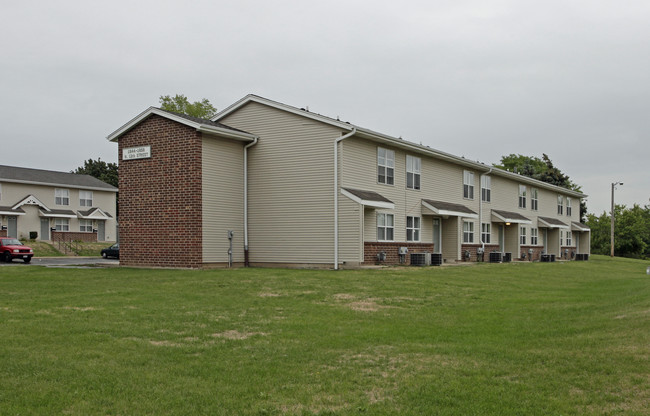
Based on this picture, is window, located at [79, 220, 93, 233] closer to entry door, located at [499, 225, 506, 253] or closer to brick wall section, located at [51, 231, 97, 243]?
brick wall section, located at [51, 231, 97, 243]

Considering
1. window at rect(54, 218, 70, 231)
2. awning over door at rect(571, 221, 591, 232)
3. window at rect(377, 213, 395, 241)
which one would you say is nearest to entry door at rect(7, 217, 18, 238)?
window at rect(54, 218, 70, 231)

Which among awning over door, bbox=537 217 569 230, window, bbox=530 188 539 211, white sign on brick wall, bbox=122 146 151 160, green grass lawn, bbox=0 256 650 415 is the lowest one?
green grass lawn, bbox=0 256 650 415

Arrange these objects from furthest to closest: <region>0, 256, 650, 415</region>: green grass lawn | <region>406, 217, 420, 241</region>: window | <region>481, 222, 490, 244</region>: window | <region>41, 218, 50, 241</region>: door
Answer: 1. <region>41, 218, 50, 241</region>: door
2. <region>481, 222, 490, 244</region>: window
3. <region>406, 217, 420, 241</region>: window
4. <region>0, 256, 650, 415</region>: green grass lawn

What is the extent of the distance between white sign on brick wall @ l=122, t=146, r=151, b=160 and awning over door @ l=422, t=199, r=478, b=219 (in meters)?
13.1

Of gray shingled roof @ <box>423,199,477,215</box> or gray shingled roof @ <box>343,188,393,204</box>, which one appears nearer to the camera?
gray shingled roof @ <box>343,188,393,204</box>

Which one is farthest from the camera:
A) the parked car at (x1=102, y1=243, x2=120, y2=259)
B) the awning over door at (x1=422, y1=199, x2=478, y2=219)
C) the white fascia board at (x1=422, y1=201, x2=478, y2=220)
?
the parked car at (x1=102, y1=243, x2=120, y2=259)

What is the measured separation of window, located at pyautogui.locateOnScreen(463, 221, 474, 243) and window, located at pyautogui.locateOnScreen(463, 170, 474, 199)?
1.60 m

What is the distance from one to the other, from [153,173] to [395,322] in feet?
48.9

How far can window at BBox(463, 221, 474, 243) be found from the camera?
32731 millimetres

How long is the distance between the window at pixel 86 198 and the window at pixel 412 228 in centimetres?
3549

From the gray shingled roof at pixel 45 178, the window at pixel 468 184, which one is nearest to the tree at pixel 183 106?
the gray shingled roof at pixel 45 178

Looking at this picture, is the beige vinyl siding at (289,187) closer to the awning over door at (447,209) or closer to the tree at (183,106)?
the awning over door at (447,209)

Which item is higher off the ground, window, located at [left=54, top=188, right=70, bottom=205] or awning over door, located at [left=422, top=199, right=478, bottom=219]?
window, located at [left=54, top=188, right=70, bottom=205]

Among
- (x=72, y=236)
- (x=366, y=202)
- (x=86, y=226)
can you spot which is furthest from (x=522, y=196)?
(x=86, y=226)
